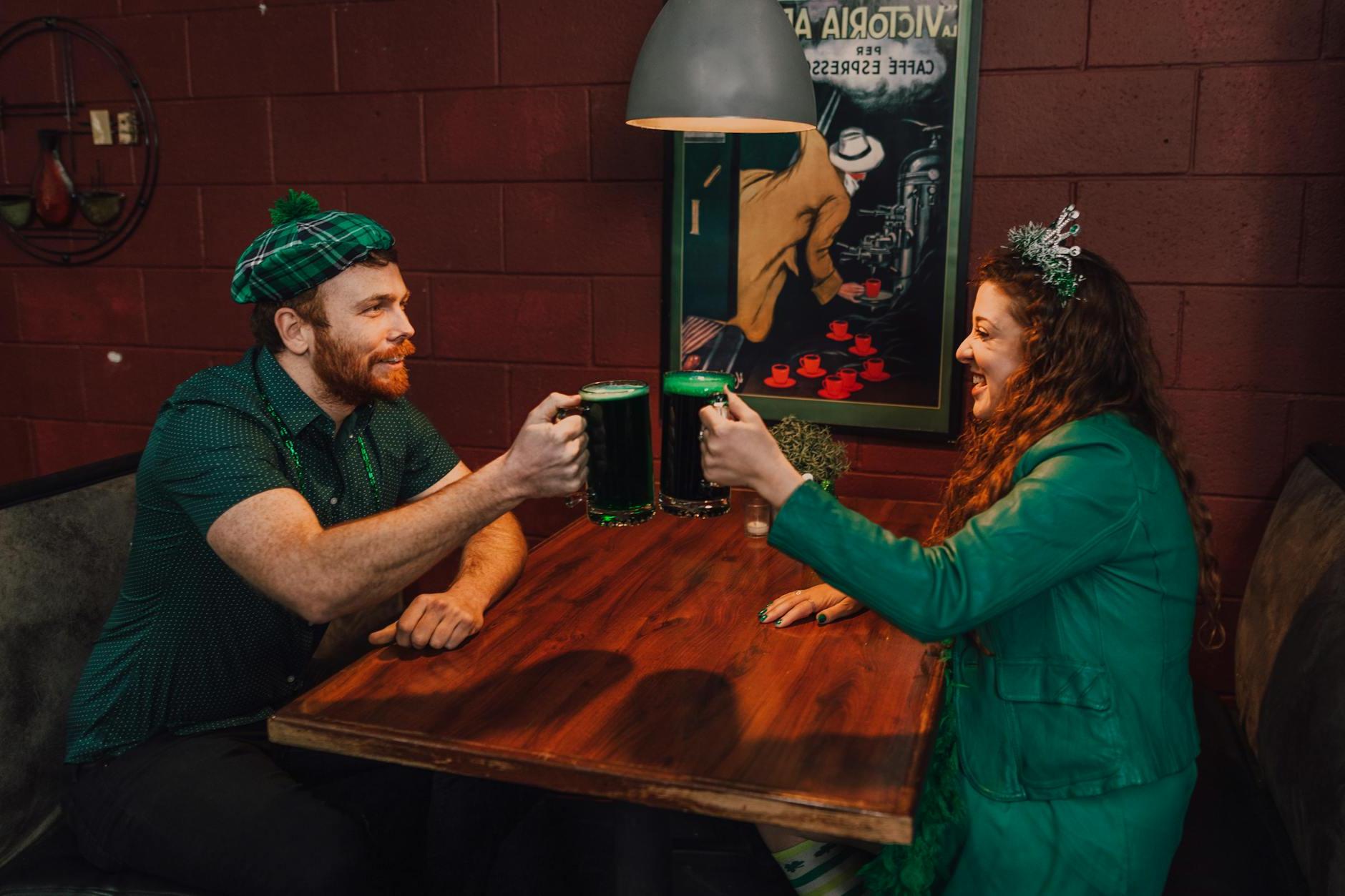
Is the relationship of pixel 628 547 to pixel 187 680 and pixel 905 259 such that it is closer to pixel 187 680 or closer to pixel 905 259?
pixel 187 680

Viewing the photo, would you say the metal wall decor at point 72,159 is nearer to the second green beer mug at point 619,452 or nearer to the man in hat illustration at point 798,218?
the man in hat illustration at point 798,218

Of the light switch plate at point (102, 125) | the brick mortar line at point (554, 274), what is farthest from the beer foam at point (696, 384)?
the light switch plate at point (102, 125)

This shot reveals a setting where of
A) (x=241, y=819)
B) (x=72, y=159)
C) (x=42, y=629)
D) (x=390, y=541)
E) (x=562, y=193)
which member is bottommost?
(x=241, y=819)

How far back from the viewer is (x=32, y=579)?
1.89 metres

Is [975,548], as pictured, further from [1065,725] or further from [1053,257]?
[1053,257]

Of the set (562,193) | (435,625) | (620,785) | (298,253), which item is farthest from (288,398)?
(562,193)

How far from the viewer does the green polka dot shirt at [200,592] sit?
170cm

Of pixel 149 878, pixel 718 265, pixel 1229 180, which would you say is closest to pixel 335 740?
pixel 149 878

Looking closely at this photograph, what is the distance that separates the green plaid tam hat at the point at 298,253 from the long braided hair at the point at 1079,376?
1.13 metres

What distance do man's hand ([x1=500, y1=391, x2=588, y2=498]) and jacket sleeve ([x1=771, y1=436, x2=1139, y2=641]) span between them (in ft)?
1.04

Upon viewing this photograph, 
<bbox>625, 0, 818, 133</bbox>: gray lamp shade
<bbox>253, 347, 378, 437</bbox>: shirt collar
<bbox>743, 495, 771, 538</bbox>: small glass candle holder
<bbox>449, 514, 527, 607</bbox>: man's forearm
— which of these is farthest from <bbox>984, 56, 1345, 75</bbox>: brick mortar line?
<bbox>253, 347, 378, 437</bbox>: shirt collar

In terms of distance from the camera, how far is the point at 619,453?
1.58 m

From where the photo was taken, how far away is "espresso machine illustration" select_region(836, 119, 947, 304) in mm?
2449

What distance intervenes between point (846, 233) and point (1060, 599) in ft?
4.14
